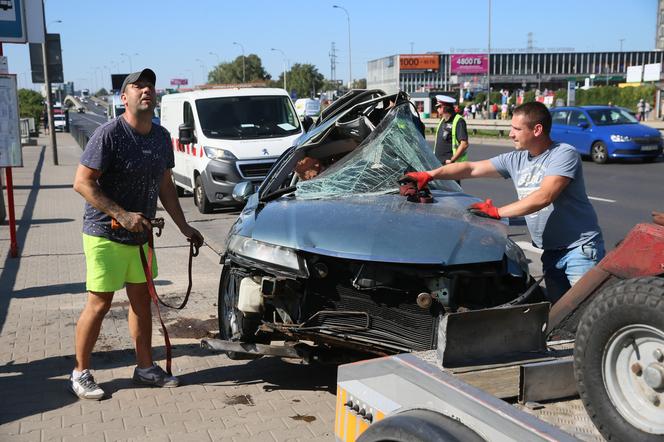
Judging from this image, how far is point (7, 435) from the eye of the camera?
4117mm

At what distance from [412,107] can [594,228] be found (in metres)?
2.02

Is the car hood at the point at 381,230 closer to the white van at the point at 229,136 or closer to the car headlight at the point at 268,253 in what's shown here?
the car headlight at the point at 268,253

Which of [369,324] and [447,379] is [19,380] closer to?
[369,324]

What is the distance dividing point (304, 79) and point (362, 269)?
4413 inches

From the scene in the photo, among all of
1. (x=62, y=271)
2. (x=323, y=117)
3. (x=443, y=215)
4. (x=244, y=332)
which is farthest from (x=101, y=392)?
(x=62, y=271)

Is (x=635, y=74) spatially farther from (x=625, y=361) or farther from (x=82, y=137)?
(x=625, y=361)

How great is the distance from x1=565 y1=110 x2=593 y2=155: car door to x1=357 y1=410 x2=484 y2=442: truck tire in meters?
20.0

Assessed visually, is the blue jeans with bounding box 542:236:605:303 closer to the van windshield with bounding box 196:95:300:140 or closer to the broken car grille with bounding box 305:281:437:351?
the broken car grille with bounding box 305:281:437:351

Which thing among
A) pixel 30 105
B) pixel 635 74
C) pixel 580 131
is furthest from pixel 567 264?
pixel 635 74

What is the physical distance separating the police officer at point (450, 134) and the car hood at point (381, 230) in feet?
18.8

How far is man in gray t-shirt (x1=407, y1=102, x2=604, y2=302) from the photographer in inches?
158

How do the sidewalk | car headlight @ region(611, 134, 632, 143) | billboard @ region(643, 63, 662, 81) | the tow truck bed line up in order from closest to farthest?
the tow truck bed, the sidewalk, car headlight @ region(611, 134, 632, 143), billboard @ region(643, 63, 662, 81)

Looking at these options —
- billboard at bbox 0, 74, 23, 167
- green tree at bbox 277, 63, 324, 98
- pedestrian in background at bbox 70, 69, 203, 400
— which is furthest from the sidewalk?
green tree at bbox 277, 63, 324, 98

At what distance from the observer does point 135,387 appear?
4.84 meters
